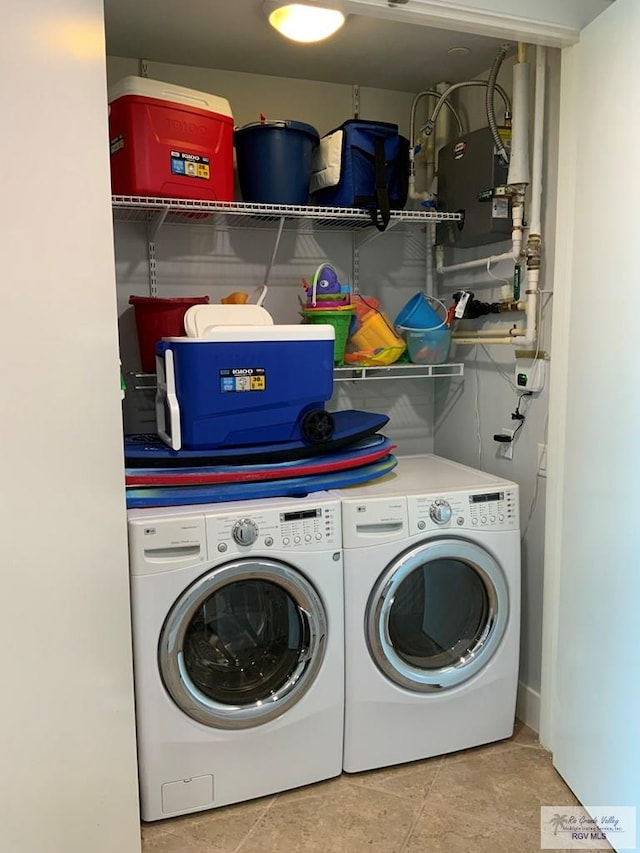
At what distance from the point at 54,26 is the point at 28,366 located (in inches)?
24.7

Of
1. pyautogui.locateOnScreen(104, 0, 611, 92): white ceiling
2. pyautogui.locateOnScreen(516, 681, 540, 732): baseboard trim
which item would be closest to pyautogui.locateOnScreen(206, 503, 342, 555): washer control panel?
pyautogui.locateOnScreen(516, 681, 540, 732): baseboard trim

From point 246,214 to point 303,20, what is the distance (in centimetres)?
64

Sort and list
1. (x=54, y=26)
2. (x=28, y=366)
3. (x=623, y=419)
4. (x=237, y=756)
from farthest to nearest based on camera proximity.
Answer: (x=237, y=756), (x=623, y=419), (x=54, y=26), (x=28, y=366)

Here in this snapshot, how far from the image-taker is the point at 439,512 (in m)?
2.24

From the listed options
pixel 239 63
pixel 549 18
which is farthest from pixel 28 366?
pixel 239 63

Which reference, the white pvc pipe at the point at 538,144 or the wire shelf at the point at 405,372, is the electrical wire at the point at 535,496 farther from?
the white pvc pipe at the point at 538,144

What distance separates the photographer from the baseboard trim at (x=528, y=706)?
246 centimetres

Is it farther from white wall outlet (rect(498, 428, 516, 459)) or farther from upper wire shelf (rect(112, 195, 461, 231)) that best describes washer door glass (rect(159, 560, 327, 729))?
upper wire shelf (rect(112, 195, 461, 231))

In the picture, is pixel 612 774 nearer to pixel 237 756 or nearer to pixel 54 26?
pixel 237 756

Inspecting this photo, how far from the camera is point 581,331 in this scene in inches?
80.2

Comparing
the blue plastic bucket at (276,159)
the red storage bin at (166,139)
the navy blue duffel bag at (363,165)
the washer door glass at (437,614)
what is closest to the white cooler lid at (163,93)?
the red storage bin at (166,139)

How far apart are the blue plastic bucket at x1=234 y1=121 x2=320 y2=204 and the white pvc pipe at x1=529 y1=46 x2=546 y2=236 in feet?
2.52

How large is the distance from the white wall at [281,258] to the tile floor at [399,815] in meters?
1.39

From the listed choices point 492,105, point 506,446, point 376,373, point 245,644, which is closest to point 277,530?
point 245,644
